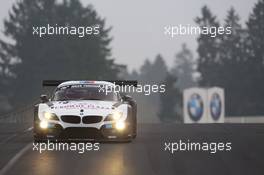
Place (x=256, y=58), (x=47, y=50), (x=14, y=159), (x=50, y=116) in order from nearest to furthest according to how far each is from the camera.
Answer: (x=14, y=159) → (x=50, y=116) → (x=47, y=50) → (x=256, y=58)

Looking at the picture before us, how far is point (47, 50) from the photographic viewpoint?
374ft

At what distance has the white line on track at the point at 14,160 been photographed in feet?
47.3

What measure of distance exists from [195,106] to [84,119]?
189 ft

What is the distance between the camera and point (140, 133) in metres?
22.4

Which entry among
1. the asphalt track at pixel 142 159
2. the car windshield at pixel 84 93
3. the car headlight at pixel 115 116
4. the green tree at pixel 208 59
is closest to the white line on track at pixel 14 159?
the asphalt track at pixel 142 159

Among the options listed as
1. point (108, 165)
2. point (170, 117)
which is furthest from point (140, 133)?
point (170, 117)

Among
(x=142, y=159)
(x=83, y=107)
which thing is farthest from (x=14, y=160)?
(x=142, y=159)

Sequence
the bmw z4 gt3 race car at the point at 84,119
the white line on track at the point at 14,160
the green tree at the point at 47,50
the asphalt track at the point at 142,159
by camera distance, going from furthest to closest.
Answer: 1. the green tree at the point at 47,50
2. the bmw z4 gt3 race car at the point at 84,119
3. the white line on track at the point at 14,160
4. the asphalt track at the point at 142,159

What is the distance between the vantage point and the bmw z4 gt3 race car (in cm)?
1711

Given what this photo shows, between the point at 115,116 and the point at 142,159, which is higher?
the point at 115,116

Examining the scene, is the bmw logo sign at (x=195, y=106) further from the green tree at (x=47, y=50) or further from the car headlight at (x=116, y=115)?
the car headlight at (x=116, y=115)

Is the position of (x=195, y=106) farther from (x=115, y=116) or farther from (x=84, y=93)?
(x=115, y=116)

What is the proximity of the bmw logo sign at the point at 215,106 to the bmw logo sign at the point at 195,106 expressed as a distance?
1.12 m

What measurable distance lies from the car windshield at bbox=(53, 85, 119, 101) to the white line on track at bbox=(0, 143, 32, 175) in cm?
132
